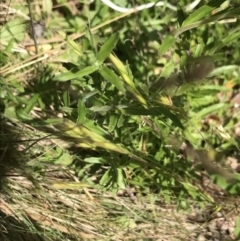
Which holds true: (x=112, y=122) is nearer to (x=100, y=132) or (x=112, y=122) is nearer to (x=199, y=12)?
(x=100, y=132)

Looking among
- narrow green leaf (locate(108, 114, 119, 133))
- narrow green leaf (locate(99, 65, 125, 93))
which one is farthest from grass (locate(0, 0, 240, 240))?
narrow green leaf (locate(99, 65, 125, 93))

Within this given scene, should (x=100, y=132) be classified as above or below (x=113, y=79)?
below

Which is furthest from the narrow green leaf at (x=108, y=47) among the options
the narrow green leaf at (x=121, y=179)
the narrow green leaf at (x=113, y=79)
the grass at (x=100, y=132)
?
the narrow green leaf at (x=121, y=179)

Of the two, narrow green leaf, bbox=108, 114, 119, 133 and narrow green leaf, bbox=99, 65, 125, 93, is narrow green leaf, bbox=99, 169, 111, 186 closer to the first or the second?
narrow green leaf, bbox=108, 114, 119, 133

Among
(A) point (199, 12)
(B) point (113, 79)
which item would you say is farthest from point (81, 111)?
(A) point (199, 12)

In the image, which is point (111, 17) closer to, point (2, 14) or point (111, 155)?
point (2, 14)

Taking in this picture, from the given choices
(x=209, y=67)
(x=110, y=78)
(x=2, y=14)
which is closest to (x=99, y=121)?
(x=110, y=78)

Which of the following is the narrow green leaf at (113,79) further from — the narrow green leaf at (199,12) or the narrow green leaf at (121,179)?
the narrow green leaf at (121,179)

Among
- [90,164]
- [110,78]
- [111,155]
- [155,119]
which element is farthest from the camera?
[90,164]
